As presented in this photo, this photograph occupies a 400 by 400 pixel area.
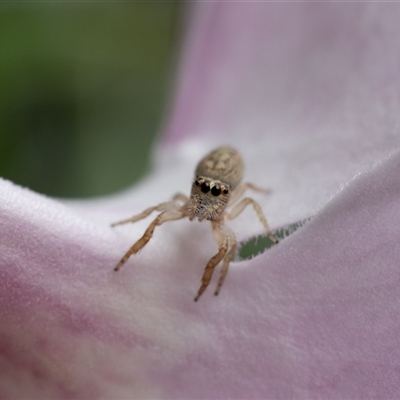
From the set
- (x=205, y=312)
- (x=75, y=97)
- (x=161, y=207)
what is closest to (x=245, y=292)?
(x=205, y=312)

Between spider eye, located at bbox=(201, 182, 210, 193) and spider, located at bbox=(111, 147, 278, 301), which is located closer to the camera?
spider, located at bbox=(111, 147, 278, 301)

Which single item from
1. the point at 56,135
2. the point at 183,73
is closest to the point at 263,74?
the point at 183,73

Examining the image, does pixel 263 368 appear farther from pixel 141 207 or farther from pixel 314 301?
pixel 141 207

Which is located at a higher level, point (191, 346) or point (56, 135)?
point (191, 346)

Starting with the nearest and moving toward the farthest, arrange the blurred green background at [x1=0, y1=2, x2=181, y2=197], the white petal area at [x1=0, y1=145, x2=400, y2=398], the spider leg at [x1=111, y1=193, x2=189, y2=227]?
the white petal area at [x1=0, y1=145, x2=400, y2=398] < the spider leg at [x1=111, y1=193, x2=189, y2=227] < the blurred green background at [x1=0, y1=2, x2=181, y2=197]

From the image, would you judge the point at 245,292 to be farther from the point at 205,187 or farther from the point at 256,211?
the point at 205,187

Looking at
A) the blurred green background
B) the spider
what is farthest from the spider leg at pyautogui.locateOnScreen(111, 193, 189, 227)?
the blurred green background

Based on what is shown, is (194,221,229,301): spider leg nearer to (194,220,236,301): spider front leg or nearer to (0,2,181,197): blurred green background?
(194,220,236,301): spider front leg
